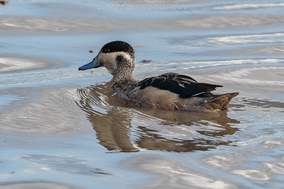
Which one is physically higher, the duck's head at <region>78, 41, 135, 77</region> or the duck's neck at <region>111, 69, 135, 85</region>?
the duck's head at <region>78, 41, 135, 77</region>

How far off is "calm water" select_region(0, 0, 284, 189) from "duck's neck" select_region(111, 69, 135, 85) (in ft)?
0.81

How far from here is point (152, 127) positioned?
21.0ft

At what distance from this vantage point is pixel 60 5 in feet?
47.2

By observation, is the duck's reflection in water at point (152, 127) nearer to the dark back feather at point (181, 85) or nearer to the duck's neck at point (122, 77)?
the dark back feather at point (181, 85)

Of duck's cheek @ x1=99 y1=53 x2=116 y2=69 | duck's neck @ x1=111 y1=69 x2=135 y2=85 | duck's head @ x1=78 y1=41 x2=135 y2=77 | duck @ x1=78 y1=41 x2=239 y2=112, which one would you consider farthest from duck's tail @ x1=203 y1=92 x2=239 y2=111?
duck's cheek @ x1=99 y1=53 x2=116 y2=69

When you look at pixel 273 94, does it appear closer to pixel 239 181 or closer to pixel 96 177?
pixel 239 181

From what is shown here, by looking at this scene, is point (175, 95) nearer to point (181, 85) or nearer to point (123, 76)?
point (181, 85)

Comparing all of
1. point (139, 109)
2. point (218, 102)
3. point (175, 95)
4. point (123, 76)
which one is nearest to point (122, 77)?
point (123, 76)

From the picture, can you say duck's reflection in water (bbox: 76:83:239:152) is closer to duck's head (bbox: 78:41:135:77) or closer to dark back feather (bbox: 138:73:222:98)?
dark back feather (bbox: 138:73:222:98)

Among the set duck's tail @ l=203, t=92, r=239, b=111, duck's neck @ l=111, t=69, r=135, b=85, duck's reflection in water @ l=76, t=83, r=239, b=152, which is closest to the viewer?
duck's reflection in water @ l=76, t=83, r=239, b=152

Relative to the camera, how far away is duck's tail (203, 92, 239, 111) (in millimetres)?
7212

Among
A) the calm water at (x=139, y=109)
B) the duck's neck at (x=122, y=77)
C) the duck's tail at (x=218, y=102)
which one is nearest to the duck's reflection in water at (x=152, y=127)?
the calm water at (x=139, y=109)

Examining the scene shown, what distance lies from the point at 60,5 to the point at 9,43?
12.1 ft

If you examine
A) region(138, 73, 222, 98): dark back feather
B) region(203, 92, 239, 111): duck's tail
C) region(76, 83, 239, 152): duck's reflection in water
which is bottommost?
region(76, 83, 239, 152): duck's reflection in water
